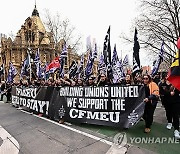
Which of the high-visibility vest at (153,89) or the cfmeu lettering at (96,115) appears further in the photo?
the cfmeu lettering at (96,115)

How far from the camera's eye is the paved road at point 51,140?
453 centimetres

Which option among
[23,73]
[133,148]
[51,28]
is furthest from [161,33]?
[133,148]

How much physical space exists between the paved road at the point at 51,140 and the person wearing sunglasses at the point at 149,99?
1551 mm

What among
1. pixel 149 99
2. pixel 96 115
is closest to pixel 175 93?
pixel 149 99

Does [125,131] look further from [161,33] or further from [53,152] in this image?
[161,33]

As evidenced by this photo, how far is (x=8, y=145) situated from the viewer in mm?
5062

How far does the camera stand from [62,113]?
6.88 m

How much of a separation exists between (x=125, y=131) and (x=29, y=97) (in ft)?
17.4

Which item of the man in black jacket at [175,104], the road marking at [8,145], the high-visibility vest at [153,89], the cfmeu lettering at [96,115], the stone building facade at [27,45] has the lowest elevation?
the road marking at [8,145]

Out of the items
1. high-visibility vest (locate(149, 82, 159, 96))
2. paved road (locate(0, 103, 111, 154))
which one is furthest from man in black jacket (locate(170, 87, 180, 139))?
paved road (locate(0, 103, 111, 154))

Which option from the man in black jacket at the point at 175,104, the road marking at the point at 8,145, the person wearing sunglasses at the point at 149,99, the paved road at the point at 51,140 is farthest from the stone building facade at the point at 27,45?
the man in black jacket at the point at 175,104

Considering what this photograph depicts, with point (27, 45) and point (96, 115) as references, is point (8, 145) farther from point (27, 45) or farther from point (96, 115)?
point (27, 45)

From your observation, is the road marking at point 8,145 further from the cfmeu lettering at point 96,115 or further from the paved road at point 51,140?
the cfmeu lettering at point 96,115

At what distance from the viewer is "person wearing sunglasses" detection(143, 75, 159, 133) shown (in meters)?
5.33
